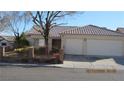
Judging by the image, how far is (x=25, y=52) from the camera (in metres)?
18.9

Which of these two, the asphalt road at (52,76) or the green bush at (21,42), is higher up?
the green bush at (21,42)

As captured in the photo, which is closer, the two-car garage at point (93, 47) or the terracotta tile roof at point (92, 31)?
the two-car garage at point (93, 47)

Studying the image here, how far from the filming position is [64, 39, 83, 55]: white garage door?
24.5 m

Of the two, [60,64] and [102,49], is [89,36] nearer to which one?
[102,49]

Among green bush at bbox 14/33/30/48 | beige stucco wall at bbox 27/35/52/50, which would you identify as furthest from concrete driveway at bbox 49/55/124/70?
green bush at bbox 14/33/30/48

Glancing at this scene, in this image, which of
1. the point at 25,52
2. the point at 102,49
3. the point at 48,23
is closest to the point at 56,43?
the point at 48,23

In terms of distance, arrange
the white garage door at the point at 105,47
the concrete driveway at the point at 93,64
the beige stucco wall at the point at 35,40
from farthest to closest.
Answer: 1. the beige stucco wall at the point at 35,40
2. the white garage door at the point at 105,47
3. the concrete driveway at the point at 93,64

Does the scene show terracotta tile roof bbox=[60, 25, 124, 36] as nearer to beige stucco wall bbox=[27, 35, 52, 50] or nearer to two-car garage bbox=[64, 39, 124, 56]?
two-car garage bbox=[64, 39, 124, 56]

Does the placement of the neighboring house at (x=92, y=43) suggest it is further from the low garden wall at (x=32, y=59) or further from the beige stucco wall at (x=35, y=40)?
the low garden wall at (x=32, y=59)

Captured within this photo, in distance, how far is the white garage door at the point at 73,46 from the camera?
24469 millimetres

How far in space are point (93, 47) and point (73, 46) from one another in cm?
184

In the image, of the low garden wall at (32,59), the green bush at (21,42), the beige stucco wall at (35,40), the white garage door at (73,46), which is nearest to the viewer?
the low garden wall at (32,59)

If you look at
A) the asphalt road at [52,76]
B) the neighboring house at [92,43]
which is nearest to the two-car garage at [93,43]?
the neighboring house at [92,43]

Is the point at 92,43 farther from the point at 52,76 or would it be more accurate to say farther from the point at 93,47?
the point at 52,76
